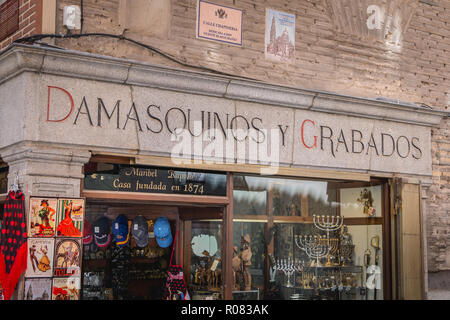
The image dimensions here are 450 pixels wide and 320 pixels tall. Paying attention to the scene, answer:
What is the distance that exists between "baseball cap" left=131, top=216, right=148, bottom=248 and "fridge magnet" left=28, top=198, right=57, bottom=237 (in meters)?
2.46

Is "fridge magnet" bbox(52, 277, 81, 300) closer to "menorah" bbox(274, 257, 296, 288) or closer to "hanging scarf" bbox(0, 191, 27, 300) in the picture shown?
"hanging scarf" bbox(0, 191, 27, 300)

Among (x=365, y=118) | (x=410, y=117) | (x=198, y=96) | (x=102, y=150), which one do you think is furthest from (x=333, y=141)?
(x=102, y=150)

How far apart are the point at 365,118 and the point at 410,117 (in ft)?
2.73

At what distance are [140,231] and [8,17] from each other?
136 inches

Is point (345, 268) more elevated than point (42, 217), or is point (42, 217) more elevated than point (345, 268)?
point (42, 217)

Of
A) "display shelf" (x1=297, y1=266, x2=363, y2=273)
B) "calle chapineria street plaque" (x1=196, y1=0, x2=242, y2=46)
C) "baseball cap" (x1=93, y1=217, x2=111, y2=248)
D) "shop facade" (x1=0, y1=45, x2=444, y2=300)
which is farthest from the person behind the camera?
"display shelf" (x1=297, y1=266, x2=363, y2=273)

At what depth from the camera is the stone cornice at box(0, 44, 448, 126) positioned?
6363 millimetres

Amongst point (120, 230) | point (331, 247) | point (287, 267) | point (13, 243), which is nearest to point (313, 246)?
point (331, 247)

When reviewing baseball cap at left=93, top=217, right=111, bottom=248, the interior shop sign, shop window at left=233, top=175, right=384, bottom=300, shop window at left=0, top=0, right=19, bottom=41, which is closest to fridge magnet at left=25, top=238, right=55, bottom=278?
the interior shop sign

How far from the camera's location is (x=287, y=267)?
8.28 m

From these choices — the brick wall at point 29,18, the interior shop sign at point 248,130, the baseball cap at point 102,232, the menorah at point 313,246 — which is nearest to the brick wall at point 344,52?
the brick wall at point 29,18

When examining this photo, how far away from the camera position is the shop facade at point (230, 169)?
6508 millimetres

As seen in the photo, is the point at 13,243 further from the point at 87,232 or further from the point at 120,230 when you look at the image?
the point at 120,230

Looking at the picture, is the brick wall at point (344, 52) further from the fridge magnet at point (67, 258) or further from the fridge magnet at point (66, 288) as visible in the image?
the fridge magnet at point (66, 288)
